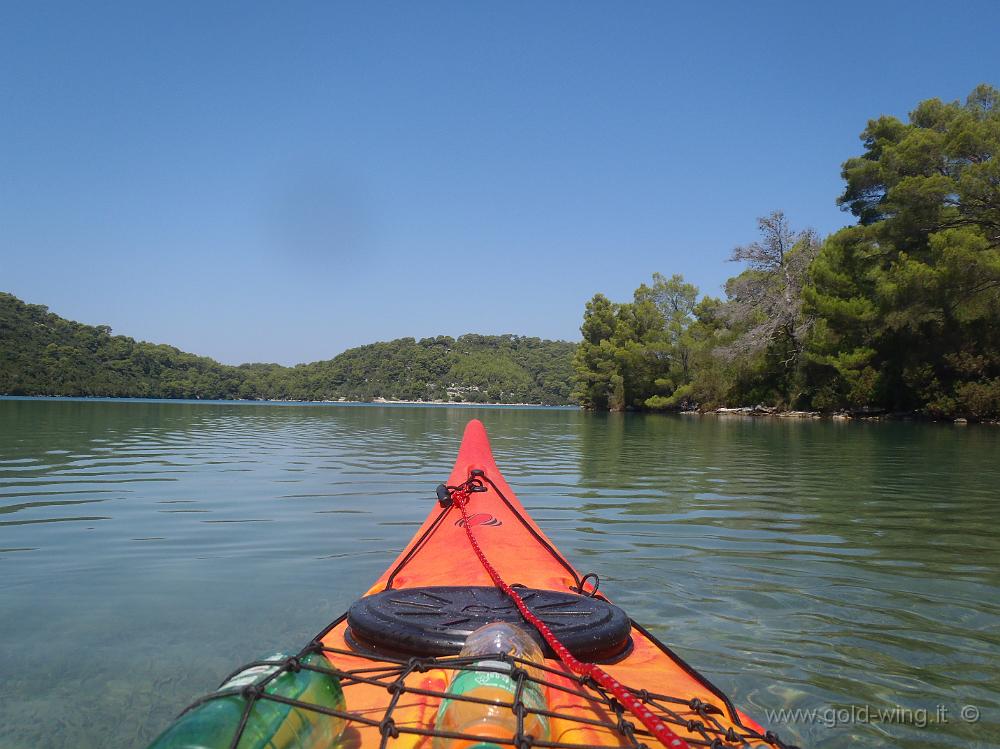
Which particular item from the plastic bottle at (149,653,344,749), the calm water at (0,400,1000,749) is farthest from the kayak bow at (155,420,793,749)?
the calm water at (0,400,1000,749)

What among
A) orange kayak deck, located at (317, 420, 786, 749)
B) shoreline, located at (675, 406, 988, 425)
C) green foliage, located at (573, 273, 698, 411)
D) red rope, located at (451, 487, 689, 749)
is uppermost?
green foliage, located at (573, 273, 698, 411)

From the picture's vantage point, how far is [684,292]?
55844 millimetres

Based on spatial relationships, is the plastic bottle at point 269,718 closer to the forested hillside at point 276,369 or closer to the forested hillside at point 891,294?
the forested hillside at point 891,294

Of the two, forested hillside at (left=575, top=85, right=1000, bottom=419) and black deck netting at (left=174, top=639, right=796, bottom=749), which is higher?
forested hillside at (left=575, top=85, right=1000, bottom=419)

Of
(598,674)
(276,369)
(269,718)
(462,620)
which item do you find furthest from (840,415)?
(276,369)

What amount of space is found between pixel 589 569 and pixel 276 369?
14637 cm

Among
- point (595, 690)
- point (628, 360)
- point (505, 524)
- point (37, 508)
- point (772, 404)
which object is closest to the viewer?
point (595, 690)

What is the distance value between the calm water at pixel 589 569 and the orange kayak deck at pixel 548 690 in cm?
70

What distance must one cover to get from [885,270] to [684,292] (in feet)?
81.7

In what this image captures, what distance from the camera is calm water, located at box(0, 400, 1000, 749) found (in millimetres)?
2941

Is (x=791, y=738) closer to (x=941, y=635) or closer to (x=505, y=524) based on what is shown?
(x=941, y=635)

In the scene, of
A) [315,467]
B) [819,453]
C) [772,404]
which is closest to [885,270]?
[772,404]

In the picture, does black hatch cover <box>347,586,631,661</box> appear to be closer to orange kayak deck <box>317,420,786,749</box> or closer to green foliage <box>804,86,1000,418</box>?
orange kayak deck <box>317,420,786,749</box>

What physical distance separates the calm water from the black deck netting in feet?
3.21
